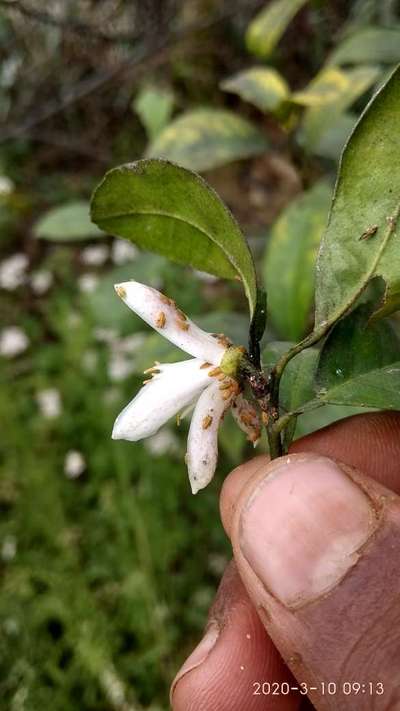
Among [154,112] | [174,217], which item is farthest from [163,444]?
[174,217]

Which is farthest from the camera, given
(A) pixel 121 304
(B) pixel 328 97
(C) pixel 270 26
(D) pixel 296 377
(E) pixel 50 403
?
(E) pixel 50 403

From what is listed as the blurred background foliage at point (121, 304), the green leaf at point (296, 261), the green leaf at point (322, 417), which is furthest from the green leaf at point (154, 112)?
the green leaf at point (322, 417)

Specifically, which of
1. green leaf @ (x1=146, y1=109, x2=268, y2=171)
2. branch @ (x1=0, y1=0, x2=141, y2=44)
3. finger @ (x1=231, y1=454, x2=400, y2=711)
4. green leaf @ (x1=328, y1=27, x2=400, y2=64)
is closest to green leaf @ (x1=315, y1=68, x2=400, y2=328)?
finger @ (x1=231, y1=454, x2=400, y2=711)

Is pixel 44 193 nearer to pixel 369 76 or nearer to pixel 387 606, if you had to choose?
pixel 369 76

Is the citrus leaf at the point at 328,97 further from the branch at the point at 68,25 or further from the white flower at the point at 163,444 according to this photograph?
the white flower at the point at 163,444

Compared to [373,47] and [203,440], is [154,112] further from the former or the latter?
[203,440]

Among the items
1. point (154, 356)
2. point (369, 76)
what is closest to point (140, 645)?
point (154, 356)
